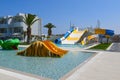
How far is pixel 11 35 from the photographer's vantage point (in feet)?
195

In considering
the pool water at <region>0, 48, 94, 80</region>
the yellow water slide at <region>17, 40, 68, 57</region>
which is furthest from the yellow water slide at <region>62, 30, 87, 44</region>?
the pool water at <region>0, 48, 94, 80</region>

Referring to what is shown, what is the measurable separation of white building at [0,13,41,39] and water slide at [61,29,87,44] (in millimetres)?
18531

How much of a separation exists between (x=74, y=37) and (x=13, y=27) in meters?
23.2

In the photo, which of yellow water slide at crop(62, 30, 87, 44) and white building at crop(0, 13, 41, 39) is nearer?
yellow water slide at crop(62, 30, 87, 44)

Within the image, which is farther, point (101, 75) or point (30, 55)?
point (30, 55)

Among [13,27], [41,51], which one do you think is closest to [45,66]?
[41,51]

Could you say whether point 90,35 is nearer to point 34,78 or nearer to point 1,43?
point 1,43

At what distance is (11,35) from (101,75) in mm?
53095

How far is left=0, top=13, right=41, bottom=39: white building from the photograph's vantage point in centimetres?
5800

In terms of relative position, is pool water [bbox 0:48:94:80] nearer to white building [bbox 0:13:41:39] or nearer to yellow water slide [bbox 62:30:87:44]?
yellow water slide [bbox 62:30:87:44]

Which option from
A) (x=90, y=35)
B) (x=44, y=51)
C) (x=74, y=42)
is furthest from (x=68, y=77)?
(x=90, y=35)

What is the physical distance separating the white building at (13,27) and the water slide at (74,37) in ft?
60.8

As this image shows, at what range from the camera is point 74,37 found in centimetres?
4247

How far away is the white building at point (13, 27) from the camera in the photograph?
5800 centimetres
